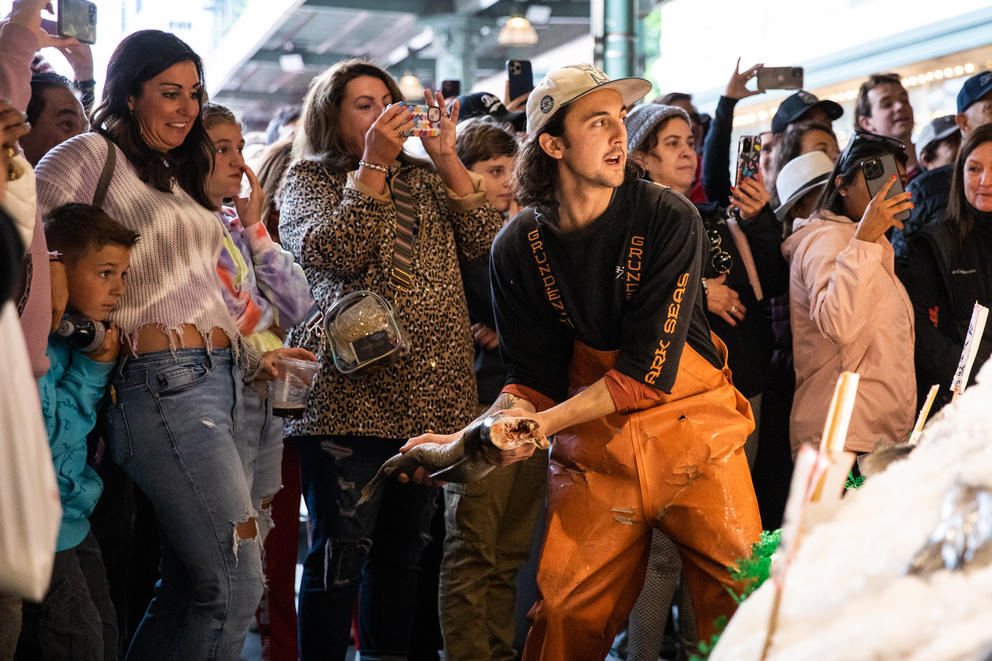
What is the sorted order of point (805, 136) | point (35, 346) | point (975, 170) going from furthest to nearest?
point (805, 136) → point (975, 170) → point (35, 346)

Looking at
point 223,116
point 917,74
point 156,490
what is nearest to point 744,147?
point 223,116

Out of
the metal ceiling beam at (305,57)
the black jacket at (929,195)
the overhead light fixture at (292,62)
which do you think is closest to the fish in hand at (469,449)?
the black jacket at (929,195)

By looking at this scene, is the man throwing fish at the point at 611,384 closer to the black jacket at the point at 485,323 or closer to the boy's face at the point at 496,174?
the black jacket at the point at 485,323

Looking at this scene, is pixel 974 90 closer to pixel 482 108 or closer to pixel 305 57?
pixel 482 108

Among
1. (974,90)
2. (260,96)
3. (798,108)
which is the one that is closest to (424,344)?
(798,108)

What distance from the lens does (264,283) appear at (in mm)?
3572

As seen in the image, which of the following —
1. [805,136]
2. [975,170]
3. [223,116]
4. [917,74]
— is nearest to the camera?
[223,116]

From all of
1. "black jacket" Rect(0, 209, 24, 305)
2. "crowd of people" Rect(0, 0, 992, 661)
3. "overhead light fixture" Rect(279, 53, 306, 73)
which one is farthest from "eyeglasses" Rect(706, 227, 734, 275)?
"overhead light fixture" Rect(279, 53, 306, 73)

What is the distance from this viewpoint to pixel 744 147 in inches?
164

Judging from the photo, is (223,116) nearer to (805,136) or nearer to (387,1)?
(805,136)

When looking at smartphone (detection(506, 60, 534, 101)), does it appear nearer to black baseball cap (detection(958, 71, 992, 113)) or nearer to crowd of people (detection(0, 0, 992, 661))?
crowd of people (detection(0, 0, 992, 661))

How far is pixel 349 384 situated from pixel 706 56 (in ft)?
28.9

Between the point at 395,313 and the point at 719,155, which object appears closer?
the point at 395,313

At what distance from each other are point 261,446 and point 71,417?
66 cm
